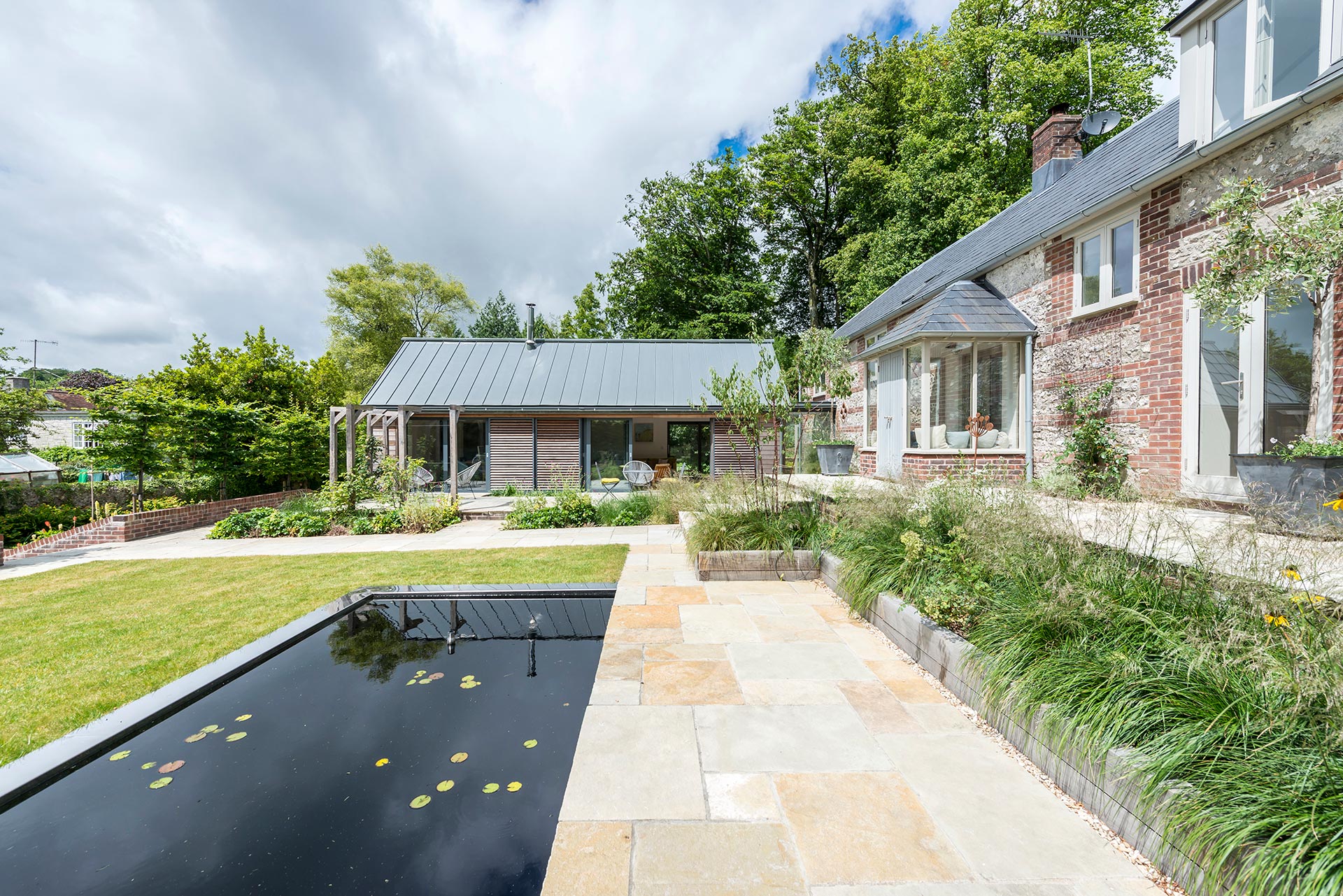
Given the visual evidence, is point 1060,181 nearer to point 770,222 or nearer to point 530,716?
point 530,716

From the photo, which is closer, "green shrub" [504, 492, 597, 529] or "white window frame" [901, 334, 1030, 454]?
"white window frame" [901, 334, 1030, 454]

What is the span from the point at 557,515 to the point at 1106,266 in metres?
8.86

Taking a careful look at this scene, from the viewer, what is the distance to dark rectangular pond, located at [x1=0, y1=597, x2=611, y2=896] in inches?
70.6

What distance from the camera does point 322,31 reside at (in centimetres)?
750

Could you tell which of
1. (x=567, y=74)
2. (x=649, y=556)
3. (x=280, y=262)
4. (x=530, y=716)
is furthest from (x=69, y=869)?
(x=280, y=262)

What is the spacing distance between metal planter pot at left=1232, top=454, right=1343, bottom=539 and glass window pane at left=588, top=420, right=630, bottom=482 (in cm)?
1126

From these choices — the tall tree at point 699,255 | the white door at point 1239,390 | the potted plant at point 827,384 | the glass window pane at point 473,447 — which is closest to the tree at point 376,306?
the tall tree at point 699,255

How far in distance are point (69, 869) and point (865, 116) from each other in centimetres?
2631

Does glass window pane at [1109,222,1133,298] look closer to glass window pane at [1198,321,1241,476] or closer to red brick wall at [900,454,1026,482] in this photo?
glass window pane at [1198,321,1241,476]

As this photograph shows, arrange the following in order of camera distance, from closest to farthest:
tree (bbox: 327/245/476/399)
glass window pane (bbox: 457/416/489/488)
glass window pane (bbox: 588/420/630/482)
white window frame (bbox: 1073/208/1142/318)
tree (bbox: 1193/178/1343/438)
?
1. tree (bbox: 1193/178/1343/438)
2. white window frame (bbox: 1073/208/1142/318)
3. glass window pane (bbox: 457/416/489/488)
4. glass window pane (bbox: 588/420/630/482)
5. tree (bbox: 327/245/476/399)

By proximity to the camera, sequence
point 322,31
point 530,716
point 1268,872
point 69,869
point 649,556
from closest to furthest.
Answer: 1. point 1268,872
2. point 69,869
3. point 530,716
4. point 649,556
5. point 322,31

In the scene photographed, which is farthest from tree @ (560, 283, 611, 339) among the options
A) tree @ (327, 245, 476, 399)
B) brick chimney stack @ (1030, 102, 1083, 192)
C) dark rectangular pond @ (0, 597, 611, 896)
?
dark rectangular pond @ (0, 597, 611, 896)

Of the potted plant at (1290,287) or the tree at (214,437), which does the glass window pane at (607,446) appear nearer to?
the tree at (214,437)

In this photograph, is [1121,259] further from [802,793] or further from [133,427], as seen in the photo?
[133,427]
